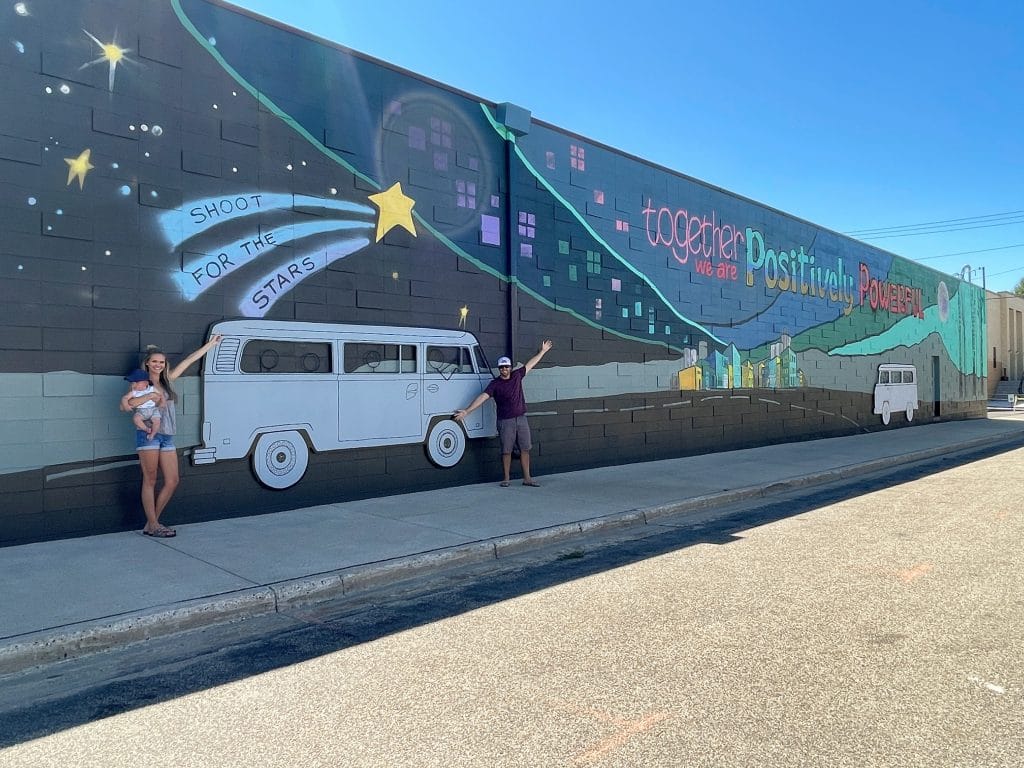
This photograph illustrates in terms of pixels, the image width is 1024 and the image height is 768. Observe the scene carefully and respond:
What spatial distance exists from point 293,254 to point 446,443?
336cm

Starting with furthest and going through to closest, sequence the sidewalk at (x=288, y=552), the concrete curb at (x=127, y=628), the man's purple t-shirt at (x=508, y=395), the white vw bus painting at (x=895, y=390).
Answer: the white vw bus painting at (x=895, y=390)
the man's purple t-shirt at (x=508, y=395)
the sidewalk at (x=288, y=552)
the concrete curb at (x=127, y=628)

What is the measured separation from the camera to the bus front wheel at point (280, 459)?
8484mm

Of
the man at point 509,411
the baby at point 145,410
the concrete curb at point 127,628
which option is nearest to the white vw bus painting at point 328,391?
the man at point 509,411

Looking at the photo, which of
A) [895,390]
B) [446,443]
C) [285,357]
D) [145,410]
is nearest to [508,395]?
[446,443]

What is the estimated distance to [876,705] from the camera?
12.0 feet

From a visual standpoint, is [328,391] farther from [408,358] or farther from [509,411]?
[509,411]

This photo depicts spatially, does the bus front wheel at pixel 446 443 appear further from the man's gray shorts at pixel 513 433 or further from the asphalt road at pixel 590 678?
the asphalt road at pixel 590 678

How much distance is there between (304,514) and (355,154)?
4618mm

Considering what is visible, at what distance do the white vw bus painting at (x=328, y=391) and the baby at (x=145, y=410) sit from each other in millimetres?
930

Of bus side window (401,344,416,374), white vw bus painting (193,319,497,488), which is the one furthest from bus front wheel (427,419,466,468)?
bus side window (401,344,416,374)

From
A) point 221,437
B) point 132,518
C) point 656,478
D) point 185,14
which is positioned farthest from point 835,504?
point 185,14

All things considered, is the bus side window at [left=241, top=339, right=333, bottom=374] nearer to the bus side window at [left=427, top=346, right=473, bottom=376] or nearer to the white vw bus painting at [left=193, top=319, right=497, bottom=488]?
the white vw bus painting at [left=193, top=319, right=497, bottom=488]

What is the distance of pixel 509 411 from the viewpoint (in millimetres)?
10516

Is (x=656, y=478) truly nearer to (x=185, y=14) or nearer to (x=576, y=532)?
(x=576, y=532)
